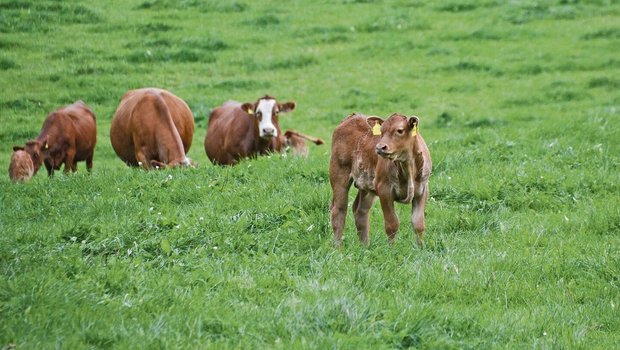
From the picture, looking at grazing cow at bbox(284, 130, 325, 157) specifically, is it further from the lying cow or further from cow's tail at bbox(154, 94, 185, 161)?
cow's tail at bbox(154, 94, 185, 161)

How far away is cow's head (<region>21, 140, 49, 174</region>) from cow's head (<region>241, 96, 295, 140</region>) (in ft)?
11.0

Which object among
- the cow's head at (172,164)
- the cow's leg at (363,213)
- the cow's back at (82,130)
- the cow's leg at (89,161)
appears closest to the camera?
the cow's leg at (363,213)

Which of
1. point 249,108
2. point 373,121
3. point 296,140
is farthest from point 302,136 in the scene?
point 373,121

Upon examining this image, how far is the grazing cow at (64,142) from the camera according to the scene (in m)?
15.6

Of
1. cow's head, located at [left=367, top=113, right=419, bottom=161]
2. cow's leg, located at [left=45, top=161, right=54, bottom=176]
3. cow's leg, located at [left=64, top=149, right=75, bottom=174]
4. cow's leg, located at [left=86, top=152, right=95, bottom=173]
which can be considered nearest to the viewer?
cow's head, located at [left=367, top=113, right=419, bottom=161]

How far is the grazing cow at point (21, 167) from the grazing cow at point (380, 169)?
24.4 feet

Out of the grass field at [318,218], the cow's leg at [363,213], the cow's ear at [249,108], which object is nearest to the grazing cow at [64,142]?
the grass field at [318,218]

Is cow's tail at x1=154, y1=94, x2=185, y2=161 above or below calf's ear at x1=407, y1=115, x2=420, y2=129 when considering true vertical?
below

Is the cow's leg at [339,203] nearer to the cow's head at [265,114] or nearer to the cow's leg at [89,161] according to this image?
the cow's head at [265,114]

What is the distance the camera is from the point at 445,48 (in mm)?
22125

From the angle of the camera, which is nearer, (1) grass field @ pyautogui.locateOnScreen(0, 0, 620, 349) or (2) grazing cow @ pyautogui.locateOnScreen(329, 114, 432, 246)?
(1) grass field @ pyautogui.locateOnScreen(0, 0, 620, 349)

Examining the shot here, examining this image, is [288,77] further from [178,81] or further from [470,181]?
[470,181]

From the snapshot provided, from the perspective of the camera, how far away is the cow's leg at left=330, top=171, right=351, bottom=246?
866 cm

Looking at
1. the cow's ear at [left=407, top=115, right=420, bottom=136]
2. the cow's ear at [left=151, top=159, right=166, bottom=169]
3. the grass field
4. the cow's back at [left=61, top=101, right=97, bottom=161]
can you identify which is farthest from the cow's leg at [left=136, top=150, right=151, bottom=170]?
the cow's ear at [left=407, top=115, right=420, bottom=136]
